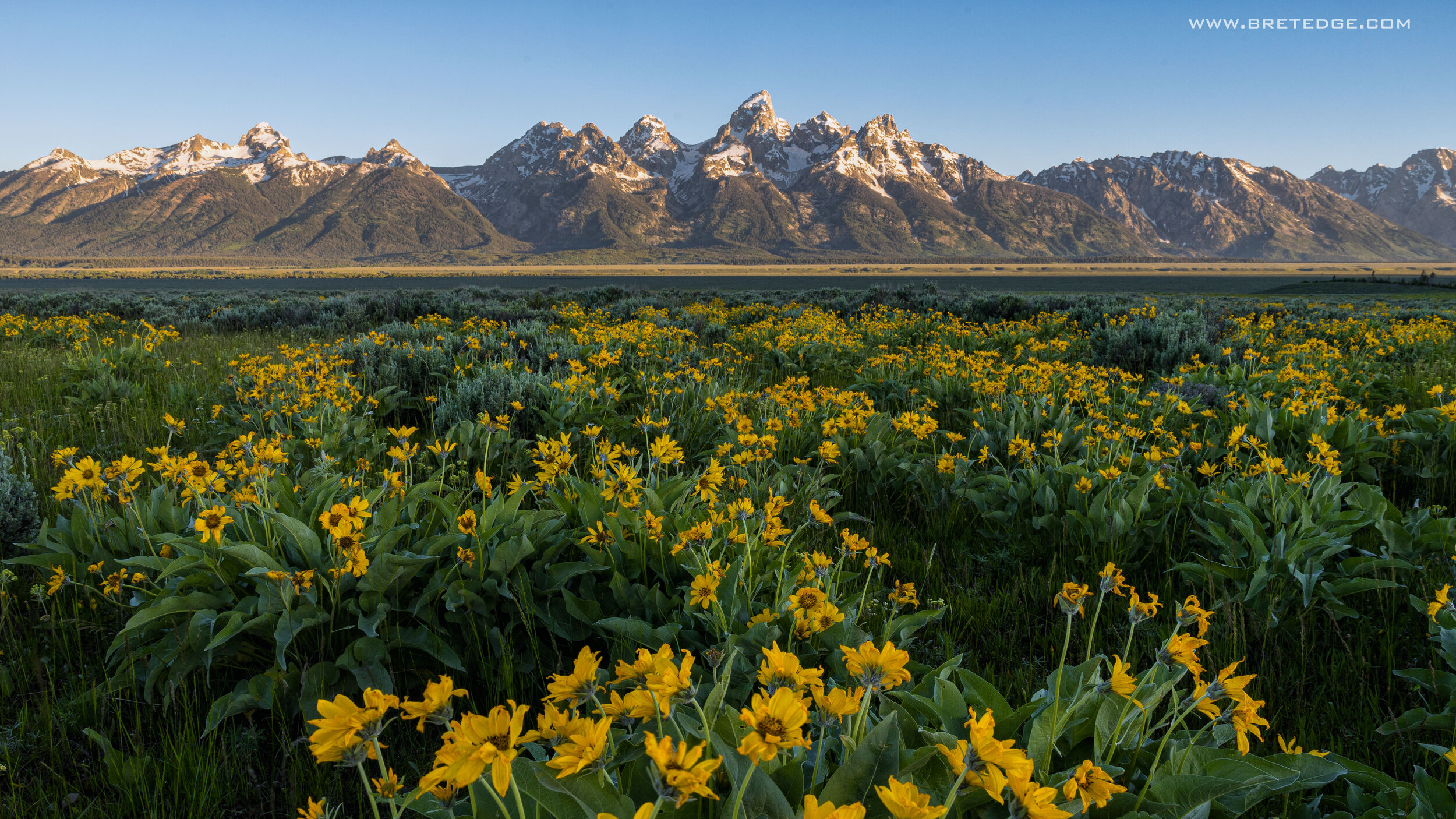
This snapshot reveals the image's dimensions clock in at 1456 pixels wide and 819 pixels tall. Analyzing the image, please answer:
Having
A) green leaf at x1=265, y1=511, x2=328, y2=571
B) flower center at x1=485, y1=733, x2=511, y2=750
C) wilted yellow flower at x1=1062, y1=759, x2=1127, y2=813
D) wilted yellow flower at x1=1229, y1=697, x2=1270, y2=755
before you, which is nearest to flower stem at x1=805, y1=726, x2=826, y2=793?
wilted yellow flower at x1=1062, y1=759, x2=1127, y2=813

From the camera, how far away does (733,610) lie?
6.39 feet

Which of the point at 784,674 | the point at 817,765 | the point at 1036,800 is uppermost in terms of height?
the point at 784,674

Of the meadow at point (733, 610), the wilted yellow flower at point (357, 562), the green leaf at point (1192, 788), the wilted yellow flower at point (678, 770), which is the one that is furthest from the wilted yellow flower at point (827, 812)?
the wilted yellow flower at point (357, 562)

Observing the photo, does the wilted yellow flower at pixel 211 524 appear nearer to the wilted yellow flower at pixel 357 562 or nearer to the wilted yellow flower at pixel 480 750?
the wilted yellow flower at pixel 357 562

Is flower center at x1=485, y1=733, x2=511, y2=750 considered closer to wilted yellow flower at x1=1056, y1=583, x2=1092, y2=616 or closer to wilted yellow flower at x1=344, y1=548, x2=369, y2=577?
wilted yellow flower at x1=1056, y1=583, x2=1092, y2=616

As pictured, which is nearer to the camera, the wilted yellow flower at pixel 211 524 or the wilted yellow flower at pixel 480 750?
the wilted yellow flower at pixel 480 750

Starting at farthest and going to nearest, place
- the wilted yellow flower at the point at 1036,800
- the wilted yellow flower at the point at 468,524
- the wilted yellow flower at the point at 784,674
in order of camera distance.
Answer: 1. the wilted yellow flower at the point at 468,524
2. the wilted yellow flower at the point at 784,674
3. the wilted yellow flower at the point at 1036,800

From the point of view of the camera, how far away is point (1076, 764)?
1.42 m

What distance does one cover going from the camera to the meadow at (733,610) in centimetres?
112

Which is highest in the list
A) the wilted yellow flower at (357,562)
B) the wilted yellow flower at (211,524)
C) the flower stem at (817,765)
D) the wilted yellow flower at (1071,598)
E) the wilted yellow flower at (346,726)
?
the wilted yellow flower at (346,726)

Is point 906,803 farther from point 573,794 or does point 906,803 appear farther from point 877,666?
point 573,794

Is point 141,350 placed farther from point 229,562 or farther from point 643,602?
point 643,602

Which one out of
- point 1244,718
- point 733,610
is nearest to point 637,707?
point 733,610

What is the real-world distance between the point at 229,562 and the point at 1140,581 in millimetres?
3657
